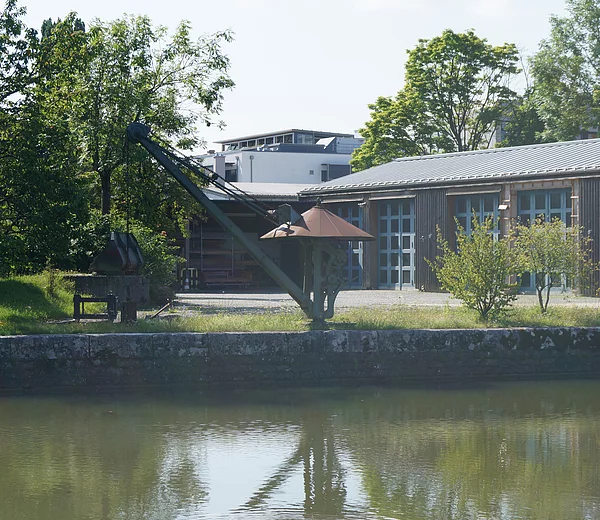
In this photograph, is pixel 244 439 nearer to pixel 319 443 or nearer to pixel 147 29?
pixel 319 443

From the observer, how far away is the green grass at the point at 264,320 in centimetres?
1548

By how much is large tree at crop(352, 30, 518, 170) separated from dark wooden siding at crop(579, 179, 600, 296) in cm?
2321

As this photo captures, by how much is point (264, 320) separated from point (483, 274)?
372 centimetres

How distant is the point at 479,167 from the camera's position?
31859 millimetres

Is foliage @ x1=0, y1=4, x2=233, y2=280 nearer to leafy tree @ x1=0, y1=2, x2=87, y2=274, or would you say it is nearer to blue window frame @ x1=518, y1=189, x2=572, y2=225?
leafy tree @ x1=0, y1=2, x2=87, y2=274

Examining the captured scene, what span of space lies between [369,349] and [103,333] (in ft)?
12.2

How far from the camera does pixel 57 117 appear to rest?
20.9 metres

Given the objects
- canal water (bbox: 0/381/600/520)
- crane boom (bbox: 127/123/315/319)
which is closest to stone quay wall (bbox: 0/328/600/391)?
canal water (bbox: 0/381/600/520)

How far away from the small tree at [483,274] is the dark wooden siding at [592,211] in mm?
9885

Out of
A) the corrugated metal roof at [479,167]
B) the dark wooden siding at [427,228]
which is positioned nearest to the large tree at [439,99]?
the corrugated metal roof at [479,167]

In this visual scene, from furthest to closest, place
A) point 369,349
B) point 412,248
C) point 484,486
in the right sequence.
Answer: point 412,248 → point 369,349 → point 484,486

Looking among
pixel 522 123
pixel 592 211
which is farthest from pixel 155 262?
pixel 522 123

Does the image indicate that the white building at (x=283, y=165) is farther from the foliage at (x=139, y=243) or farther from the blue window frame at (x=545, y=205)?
the foliage at (x=139, y=243)

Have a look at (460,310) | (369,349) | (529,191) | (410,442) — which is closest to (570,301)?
(529,191)
